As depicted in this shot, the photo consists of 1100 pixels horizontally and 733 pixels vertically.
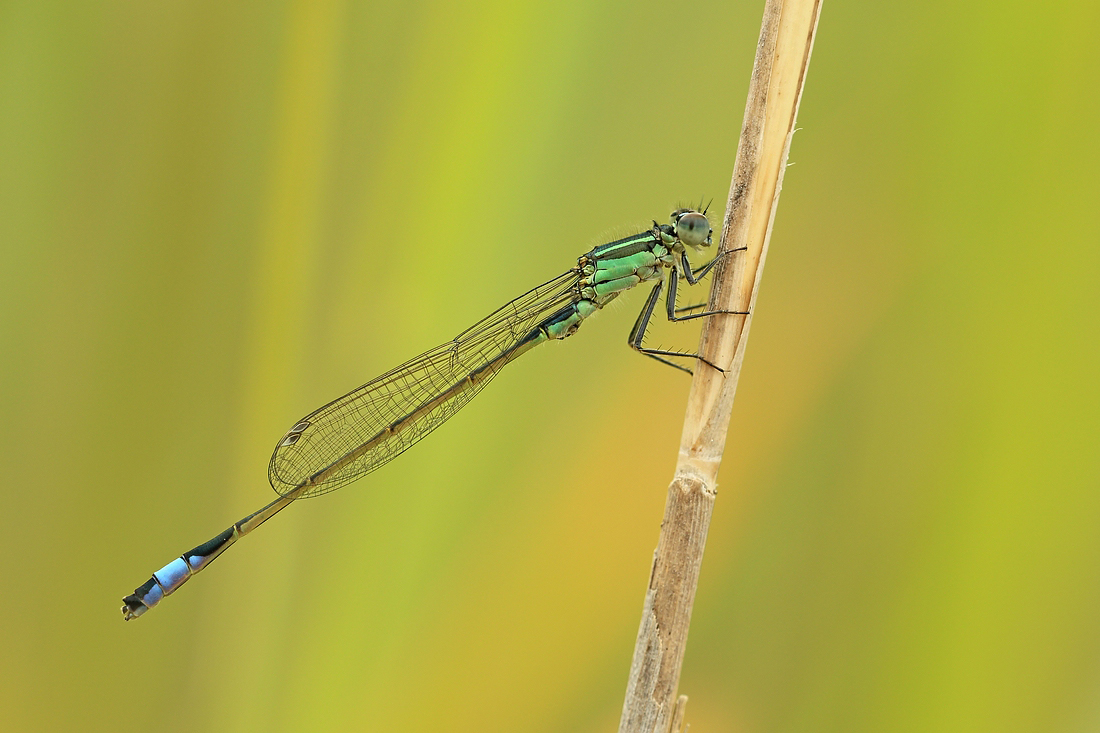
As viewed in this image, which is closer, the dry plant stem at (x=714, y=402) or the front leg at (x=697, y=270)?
the dry plant stem at (x=714, y=402)

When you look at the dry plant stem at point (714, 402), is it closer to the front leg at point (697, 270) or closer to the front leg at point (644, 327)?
the front leg at point (697, 270)

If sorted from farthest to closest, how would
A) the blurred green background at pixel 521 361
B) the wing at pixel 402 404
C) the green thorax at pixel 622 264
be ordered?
the wing at pixel 402 404 → the green thorax at pixel 622 264 → the blurred green background at pixel 521 361

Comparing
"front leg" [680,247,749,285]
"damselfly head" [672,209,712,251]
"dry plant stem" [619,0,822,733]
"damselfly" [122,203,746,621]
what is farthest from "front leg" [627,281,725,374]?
"dry plant stem" [619,0,822,733]

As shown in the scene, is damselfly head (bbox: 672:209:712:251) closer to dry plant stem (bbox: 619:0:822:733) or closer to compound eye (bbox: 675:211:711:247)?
compound eye (bbox: 675:211:711:247)

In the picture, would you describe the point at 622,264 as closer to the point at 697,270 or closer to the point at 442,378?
the point at 697,270

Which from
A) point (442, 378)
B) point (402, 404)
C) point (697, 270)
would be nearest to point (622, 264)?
point (697, 270)

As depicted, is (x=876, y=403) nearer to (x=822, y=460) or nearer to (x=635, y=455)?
(x=822, y=460)

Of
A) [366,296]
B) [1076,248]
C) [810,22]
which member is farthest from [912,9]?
[366,296]

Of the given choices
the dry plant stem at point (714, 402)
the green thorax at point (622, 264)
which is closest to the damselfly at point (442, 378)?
the green thorax at point (622, 264)
